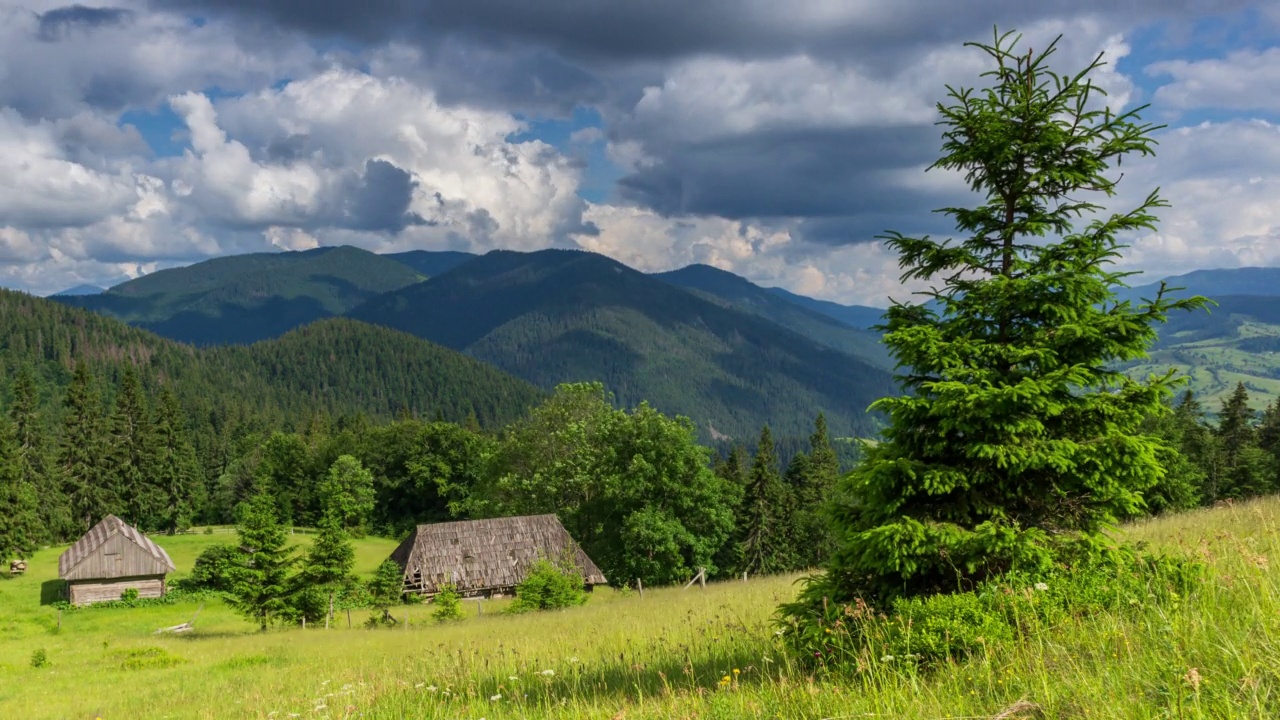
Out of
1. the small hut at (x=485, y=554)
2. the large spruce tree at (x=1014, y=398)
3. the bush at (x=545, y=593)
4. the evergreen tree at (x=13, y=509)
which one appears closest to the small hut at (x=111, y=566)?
the evergreen tree at (x=13, y=509)

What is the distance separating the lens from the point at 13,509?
58.1 m

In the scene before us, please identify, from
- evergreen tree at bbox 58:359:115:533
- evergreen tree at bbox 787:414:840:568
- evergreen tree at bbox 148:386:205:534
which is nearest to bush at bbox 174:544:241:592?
evergreen tree at bbox 58:359:115:533

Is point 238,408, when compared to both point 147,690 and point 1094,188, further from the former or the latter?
point 1094,188

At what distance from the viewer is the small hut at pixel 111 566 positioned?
51.8 meters

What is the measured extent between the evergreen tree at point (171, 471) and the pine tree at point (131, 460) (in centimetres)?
53

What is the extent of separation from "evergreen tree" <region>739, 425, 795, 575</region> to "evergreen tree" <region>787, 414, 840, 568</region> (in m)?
1.74

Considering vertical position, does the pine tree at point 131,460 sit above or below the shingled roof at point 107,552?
above

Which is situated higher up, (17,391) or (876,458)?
(17,391)

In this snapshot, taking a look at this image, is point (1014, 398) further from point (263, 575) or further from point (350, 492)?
point (350, 492)

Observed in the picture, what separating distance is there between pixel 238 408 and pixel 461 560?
155 meters

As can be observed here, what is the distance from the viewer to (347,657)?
53.9 ft

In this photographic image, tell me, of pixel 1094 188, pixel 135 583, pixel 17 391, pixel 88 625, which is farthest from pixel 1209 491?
pixel 17 391

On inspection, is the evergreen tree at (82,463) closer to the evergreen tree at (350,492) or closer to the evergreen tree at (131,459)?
the evergreen tree at (131,459)

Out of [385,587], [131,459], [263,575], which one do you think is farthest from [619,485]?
[131,459]
